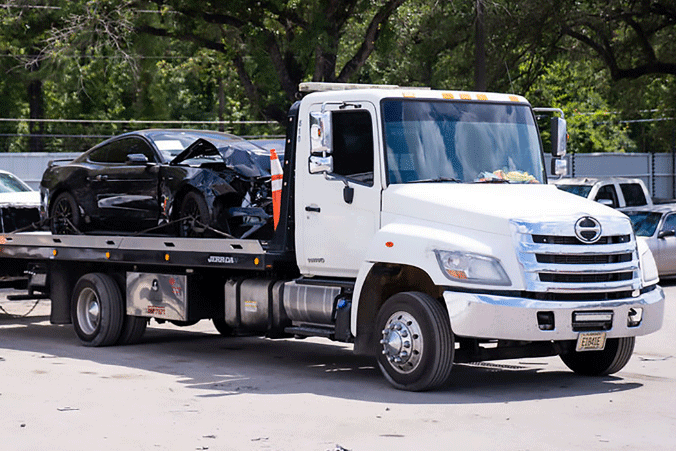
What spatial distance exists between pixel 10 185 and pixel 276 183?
40.0ft

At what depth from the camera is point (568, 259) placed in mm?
9367

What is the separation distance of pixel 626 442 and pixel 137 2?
2072 centimetres

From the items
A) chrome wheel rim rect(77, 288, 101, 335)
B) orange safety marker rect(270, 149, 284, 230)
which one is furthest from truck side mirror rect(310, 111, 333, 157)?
chrome wheel rim rect(77, 288, 101, 335)

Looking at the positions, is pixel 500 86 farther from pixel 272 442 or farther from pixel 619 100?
pixel 272 442

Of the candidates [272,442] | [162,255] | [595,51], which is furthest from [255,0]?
[272,442]

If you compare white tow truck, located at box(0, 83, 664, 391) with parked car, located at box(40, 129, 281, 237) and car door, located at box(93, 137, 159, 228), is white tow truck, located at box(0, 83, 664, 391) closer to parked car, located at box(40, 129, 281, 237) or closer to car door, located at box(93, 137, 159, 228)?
parked car, located at box(40, 129, 281, 237)

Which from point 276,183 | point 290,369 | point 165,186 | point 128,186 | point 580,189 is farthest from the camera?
point 580,189

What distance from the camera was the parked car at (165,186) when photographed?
1222cm

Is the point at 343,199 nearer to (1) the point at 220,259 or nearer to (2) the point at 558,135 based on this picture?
(1) the point at 220,259

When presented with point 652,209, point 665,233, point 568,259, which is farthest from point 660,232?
point 568,259

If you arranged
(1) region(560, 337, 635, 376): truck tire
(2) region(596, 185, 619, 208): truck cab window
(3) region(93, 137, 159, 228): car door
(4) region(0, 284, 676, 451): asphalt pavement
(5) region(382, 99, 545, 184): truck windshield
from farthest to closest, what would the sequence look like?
(2) region(596, 185, 619, 208): truck cab window → (3) region(93, 137, 159, 228): car door → (1) region(560, 337, 635, 376): truck tire → (5) region(382, 99, 545, 184): truck windshield → (4) region(0, 284, 676, 451): asphalt pavement

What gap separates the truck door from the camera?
33.4 feet

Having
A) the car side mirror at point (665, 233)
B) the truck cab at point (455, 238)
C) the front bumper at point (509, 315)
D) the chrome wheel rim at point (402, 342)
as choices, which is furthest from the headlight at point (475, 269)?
the car side mirror at point (665, 233)

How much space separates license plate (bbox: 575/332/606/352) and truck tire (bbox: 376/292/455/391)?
3.40 ft
